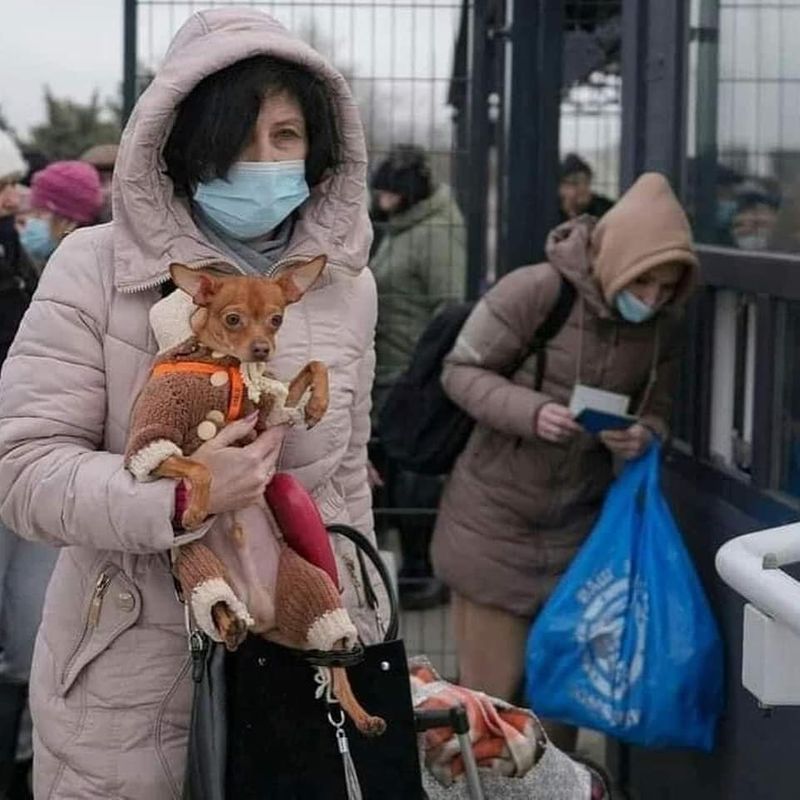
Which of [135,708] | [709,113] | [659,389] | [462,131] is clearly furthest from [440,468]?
[135,708]

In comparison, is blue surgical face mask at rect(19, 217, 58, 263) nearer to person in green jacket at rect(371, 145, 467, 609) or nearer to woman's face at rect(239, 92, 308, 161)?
person in green jacket at rect(371, 145, 467, 609)

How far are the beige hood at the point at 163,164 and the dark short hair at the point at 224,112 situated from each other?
25mm

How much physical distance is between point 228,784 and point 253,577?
286mm

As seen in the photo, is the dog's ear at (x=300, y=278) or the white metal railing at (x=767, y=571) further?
the dog's ear at (x=300, y=278)

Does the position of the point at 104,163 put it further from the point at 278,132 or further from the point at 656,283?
the point at 278,132

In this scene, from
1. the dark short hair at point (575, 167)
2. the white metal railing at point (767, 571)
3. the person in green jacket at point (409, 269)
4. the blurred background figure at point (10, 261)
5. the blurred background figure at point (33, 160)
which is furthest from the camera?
the blurred background figure at point (33, 160)

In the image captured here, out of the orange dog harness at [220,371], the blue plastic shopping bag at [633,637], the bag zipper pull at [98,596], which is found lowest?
the blue plastic shopping bag at [633,637]

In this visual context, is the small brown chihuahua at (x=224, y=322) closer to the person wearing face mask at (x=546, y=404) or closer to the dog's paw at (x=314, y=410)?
the dog's paw at (x=314, y=410)

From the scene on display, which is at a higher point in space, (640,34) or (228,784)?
(640,34)

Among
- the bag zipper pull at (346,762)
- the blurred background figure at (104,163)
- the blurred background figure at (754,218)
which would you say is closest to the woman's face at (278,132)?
the bag zipper pull at (346,762)

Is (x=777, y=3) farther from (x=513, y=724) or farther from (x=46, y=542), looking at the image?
(x=46, y=542)

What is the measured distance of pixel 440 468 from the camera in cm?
518

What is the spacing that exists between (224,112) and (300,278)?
0.28 meters

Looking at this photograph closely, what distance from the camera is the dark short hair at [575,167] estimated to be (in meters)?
7.25
